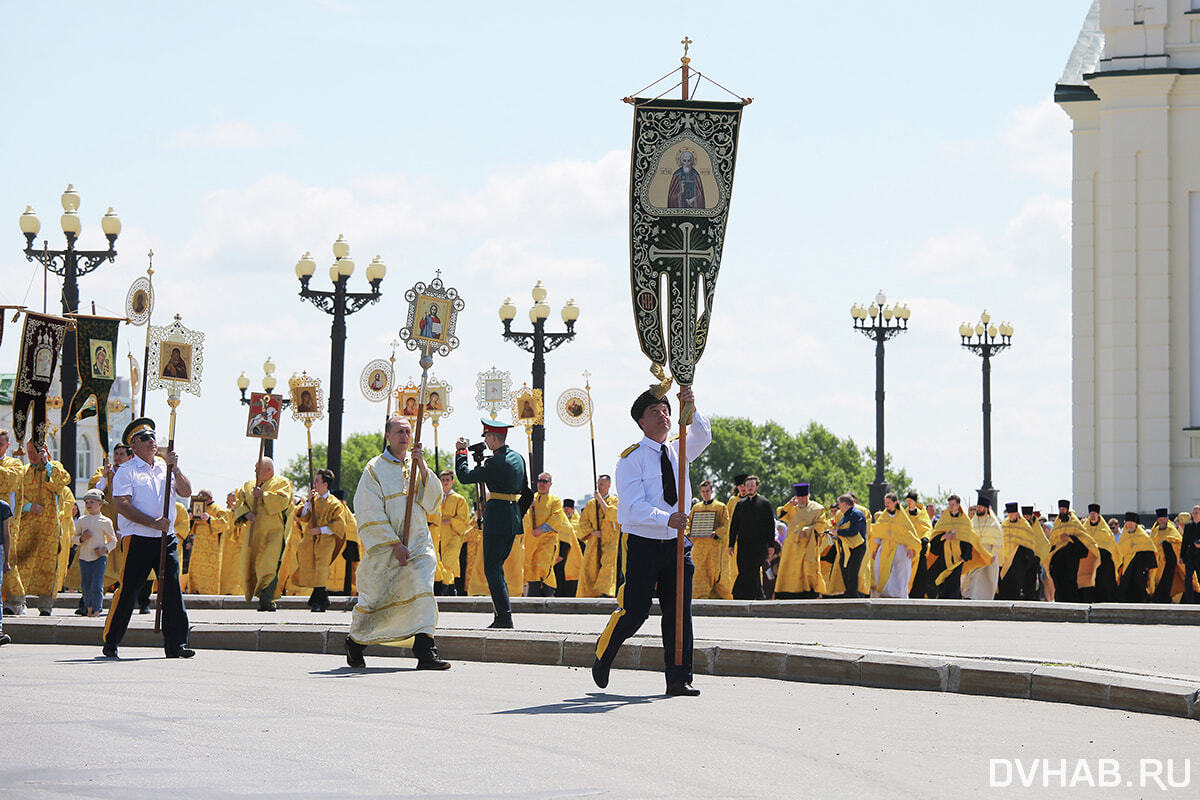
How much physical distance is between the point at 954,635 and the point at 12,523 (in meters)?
10.0

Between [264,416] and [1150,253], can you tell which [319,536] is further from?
[1150,253]

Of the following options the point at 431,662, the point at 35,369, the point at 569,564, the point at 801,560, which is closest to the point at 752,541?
the point at 801,560

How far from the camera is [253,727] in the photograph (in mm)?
9258

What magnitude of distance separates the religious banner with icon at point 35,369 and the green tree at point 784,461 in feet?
286

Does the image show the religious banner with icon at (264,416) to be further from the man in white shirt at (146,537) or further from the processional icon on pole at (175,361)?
the man in white shirt at (146,537)

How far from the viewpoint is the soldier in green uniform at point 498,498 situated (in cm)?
1532

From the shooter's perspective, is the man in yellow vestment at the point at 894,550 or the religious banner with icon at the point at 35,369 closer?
the religious banner with icon at the point at 35,369

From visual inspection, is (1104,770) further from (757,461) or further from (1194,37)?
(757,461)

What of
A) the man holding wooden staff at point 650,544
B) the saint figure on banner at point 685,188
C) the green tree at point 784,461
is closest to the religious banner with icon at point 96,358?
the saint figure on banner at point 685,188

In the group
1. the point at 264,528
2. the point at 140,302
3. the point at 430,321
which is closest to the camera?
the point at 430,321

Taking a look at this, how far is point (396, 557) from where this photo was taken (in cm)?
1312

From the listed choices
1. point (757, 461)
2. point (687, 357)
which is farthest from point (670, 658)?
point (757, 461)

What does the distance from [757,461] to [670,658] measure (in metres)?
97.6

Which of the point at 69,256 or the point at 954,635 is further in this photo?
the point at 69,256
